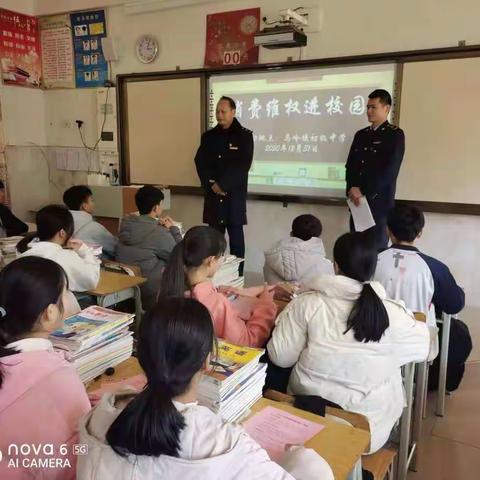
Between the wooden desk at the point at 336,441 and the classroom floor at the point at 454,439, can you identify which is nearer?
the wooden desk at the point at 336,441

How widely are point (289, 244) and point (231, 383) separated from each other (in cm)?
136

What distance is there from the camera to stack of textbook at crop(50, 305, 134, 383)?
143cm

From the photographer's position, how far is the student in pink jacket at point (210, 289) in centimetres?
169

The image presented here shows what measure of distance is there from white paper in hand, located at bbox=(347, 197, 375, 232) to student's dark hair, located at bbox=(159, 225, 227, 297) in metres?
2.07

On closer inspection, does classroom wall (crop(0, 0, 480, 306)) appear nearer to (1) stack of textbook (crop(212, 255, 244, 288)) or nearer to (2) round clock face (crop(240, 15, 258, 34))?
(2) round clock face (crop(240, 15, 258, 34))

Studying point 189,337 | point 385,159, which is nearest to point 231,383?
point 189,337

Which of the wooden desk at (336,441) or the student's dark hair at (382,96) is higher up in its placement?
the student's dark hair at (382,96)

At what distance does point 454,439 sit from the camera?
2354mm

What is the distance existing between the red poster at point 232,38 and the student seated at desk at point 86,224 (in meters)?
1.97

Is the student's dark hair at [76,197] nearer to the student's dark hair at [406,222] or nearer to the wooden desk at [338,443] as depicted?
the student's dark hair at [406,222]

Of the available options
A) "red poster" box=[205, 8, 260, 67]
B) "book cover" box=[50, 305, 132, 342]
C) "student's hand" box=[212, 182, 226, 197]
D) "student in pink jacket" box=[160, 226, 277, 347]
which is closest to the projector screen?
"red poster" box=[205, 8, 260, 67]

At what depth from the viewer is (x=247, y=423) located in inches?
49.1

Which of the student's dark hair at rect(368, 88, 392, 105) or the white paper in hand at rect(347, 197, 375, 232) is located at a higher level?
the student's dark hair at rect(368, 88, 392, 105)

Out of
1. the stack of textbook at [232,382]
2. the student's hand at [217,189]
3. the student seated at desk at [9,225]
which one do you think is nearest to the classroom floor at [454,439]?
the stack of textbook at [232,382]
